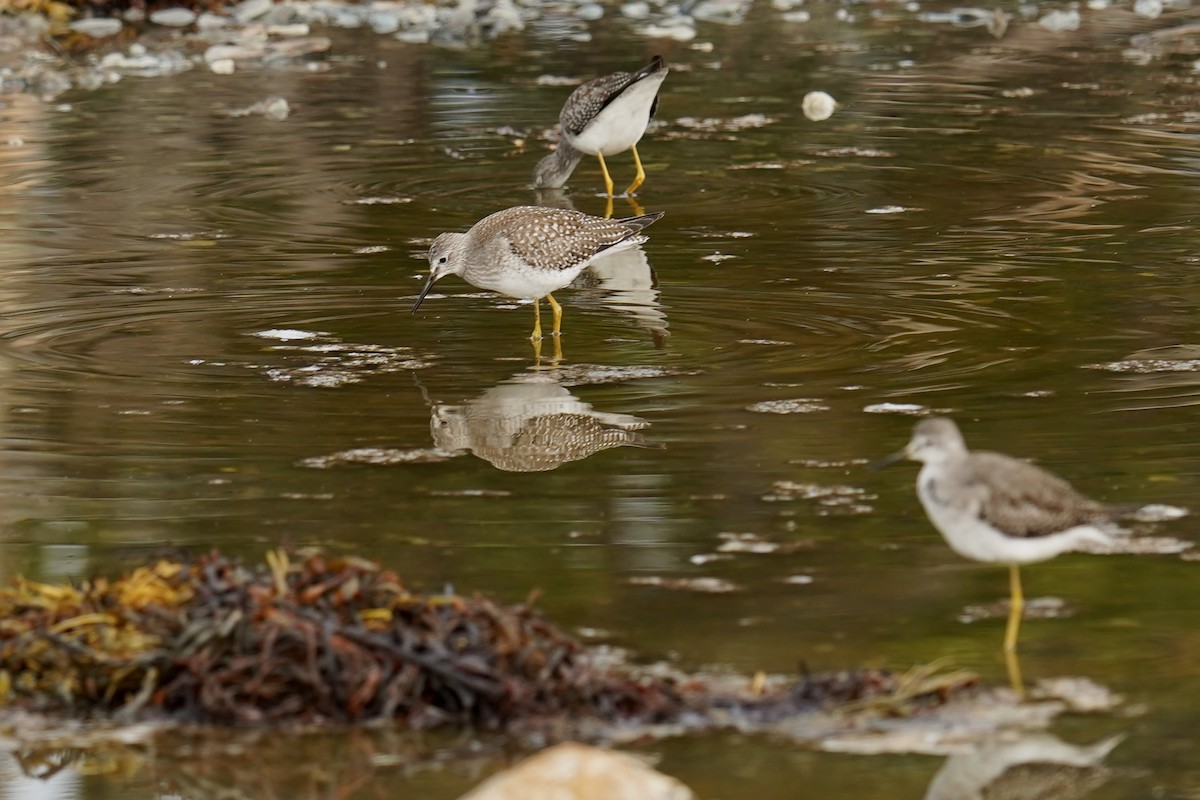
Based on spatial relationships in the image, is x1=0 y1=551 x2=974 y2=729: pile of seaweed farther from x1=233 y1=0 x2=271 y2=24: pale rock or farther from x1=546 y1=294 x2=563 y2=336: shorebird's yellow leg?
x1=233 y1=0 x2=271 y2=24: pale rock

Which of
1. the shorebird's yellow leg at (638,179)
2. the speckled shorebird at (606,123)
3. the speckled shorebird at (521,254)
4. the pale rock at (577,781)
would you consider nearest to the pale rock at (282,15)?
the speckled shorebird at (606,123)

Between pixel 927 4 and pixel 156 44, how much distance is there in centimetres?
938

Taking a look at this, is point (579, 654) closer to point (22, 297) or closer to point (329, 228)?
point (22, 297)

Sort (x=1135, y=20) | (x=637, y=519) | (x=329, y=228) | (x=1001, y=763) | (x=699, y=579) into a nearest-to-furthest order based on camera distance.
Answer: (x=1001, y=763) → (x=699, y=579) → (x=637, y=519) → (x=329, y=228) → (x=1135, y=20)

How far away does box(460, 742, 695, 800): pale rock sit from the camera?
4.81 m

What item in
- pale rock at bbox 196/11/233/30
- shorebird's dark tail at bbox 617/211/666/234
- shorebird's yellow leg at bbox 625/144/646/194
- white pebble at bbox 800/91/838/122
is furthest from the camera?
pale rock at bbox 196/11/233/30

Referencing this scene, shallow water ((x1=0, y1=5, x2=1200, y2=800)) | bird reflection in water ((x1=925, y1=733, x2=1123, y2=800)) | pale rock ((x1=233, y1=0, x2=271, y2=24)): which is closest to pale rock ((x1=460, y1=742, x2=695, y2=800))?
shallow water ((x1=0, y1=5, x2=1200, y2=800))

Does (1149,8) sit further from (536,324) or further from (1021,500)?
(1021,500)

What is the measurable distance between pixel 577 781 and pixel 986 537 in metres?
1.87

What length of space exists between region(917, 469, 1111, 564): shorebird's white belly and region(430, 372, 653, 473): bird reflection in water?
8.37ft

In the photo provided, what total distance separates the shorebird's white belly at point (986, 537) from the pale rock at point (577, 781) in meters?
1.63

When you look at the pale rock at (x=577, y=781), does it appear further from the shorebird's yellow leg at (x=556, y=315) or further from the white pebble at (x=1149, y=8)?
the white pebble at (x=1149, y=8)

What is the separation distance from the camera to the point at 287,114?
60.8 ft

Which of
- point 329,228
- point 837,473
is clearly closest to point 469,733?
point 837,473
